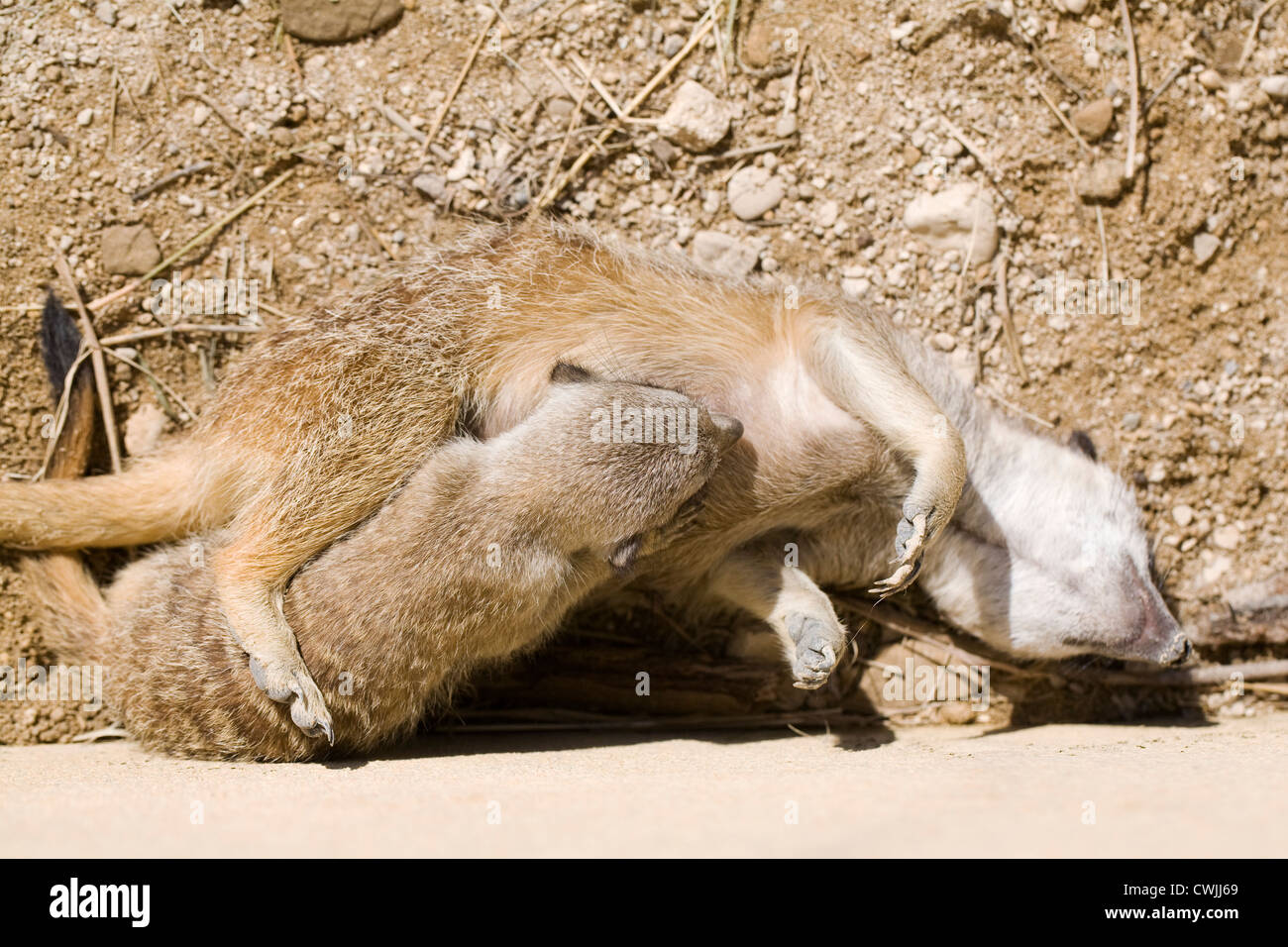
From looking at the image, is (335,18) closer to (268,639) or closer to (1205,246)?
(268,639)

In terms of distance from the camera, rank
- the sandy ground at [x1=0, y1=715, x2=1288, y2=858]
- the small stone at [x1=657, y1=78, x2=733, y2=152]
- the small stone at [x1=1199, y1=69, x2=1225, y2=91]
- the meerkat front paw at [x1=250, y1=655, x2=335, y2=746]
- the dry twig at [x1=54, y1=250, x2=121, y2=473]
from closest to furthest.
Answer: the sandy ground at [x1=0, y1=715, x2=1288, y2=858], the meerkat front paw at [x1=250, y1=655, x2=335, y2=746], the dry twig at [x1=54, y1=250, x2=121, y2=473], the small stone at [x1=657, y1=78, x2=733, y2=152], the small stone at [x1=1199, y1=69, x2=1225, y2=91]

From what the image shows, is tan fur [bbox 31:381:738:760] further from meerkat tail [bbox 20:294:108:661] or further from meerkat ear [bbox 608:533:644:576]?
meerkat tail [bbox 20:294:108:661]

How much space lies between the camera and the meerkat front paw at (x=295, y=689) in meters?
3.40

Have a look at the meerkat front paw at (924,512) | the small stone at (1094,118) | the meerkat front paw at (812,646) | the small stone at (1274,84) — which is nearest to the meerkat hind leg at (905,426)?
the meerkat front paw at (924,512)

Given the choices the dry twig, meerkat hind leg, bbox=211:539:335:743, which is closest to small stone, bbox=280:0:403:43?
the dry twig

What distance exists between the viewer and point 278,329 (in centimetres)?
393

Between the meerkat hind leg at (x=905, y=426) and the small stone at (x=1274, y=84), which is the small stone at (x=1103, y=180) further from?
the meerkat hind leg at (x=905, y=426)

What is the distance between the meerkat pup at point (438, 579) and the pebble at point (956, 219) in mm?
1705

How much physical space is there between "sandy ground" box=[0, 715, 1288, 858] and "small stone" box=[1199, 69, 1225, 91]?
286 centimetres

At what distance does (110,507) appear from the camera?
12.9 ft

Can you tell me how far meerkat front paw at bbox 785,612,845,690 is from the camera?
3625 mm

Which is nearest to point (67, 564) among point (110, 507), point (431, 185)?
point (110, 507)

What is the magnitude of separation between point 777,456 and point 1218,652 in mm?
2460

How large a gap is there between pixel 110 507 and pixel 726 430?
7.77 ft
